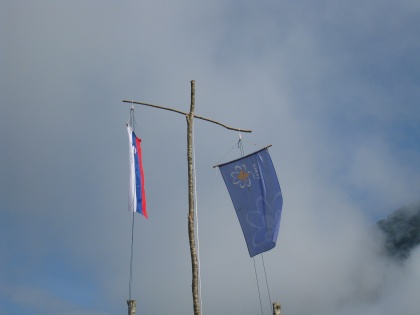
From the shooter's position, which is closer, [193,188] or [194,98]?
[193,188]

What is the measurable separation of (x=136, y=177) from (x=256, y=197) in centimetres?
394

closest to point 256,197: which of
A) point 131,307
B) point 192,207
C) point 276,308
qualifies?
point 192,207

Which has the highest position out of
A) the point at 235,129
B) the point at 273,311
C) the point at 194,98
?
the point at 194,98

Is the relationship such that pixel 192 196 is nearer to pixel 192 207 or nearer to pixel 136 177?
pixel 192 207

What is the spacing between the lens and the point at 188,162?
643 inches

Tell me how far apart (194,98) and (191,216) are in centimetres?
497

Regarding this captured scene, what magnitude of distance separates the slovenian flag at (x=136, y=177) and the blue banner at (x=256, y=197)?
2.77 metres

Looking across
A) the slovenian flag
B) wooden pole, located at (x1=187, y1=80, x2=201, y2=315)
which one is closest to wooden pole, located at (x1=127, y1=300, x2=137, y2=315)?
wooden pole, located at (x1=187, y1=80, x2=201, y2=315)

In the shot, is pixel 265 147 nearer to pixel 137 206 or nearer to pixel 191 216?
pixel 191 216

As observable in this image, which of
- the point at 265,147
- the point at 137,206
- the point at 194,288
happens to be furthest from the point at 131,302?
the point at 265,147

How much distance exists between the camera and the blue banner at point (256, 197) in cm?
1447

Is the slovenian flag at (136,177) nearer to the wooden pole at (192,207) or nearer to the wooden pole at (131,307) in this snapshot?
the wooden pole at (192,207)

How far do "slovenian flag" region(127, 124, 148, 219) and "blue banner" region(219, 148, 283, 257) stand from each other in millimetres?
2767

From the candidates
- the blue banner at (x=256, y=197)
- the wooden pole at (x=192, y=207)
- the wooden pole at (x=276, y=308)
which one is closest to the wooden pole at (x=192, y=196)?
the wooden pole at (x=192, y=207)
